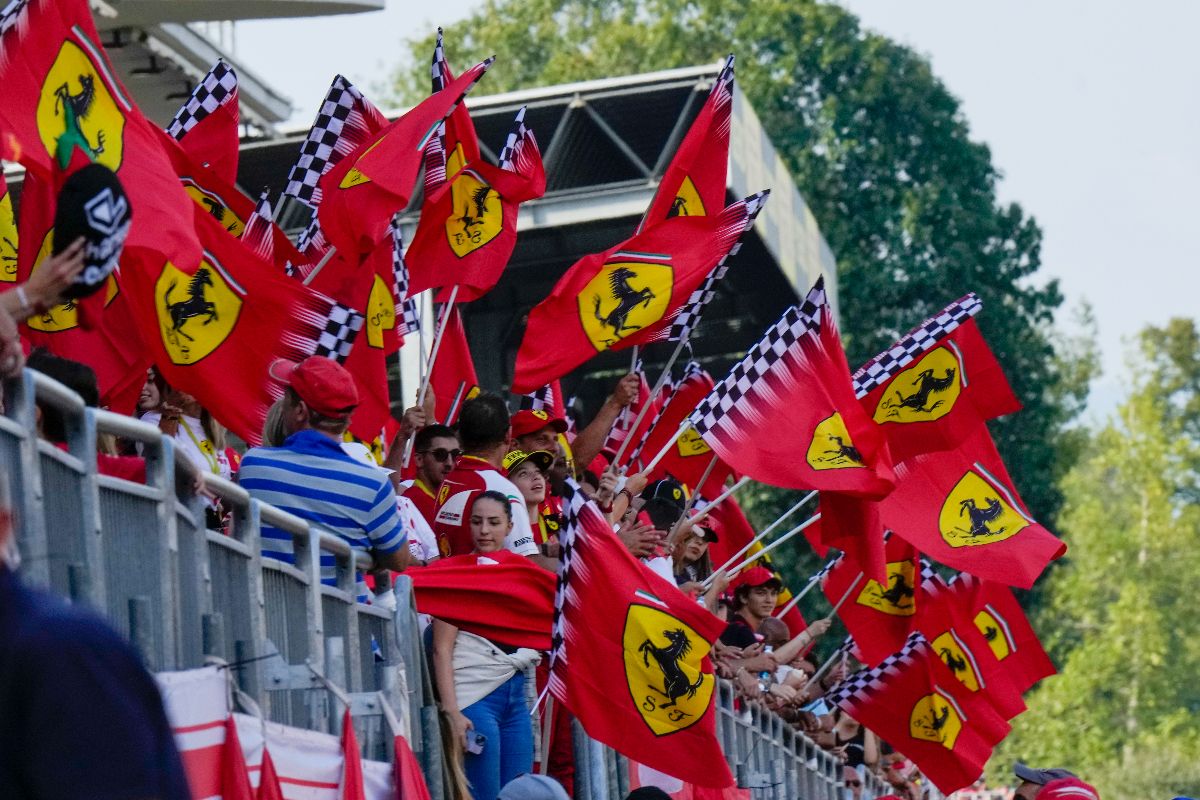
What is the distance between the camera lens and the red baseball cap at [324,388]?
5.97 m

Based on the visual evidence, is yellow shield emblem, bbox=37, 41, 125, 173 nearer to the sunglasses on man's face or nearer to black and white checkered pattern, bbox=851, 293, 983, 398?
the sunglasses on man's face

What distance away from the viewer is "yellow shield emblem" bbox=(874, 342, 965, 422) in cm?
1070

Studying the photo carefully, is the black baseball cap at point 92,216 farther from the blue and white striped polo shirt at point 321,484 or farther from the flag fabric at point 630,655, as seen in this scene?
the flag fabric at point 630,655

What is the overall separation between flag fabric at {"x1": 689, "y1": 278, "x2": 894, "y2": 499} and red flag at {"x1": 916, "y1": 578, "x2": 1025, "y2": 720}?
4485mm

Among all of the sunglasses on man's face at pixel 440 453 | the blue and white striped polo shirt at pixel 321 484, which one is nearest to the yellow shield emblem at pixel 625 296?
the sunglasses on man's face at pixel 440 453

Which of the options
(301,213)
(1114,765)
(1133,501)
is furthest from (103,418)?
(1133,501)

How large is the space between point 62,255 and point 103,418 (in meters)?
0.51

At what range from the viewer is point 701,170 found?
10.5 metres

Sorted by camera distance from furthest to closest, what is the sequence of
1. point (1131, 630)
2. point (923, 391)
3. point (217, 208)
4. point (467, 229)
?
point (1131, 630) → point (923, 391) → point (467, 229) → point (217, 208)

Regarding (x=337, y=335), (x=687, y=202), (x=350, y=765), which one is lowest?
(x=350, y=765)

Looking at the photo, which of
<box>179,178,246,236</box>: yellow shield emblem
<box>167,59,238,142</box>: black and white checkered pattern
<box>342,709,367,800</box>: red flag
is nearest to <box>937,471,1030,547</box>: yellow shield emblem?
<box>179,178,246,236</box>: yellow shield emblem

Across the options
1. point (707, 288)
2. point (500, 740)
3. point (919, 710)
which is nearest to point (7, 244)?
point (500, 740)

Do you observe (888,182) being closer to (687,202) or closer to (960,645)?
(960,645)

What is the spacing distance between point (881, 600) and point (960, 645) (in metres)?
1.05
